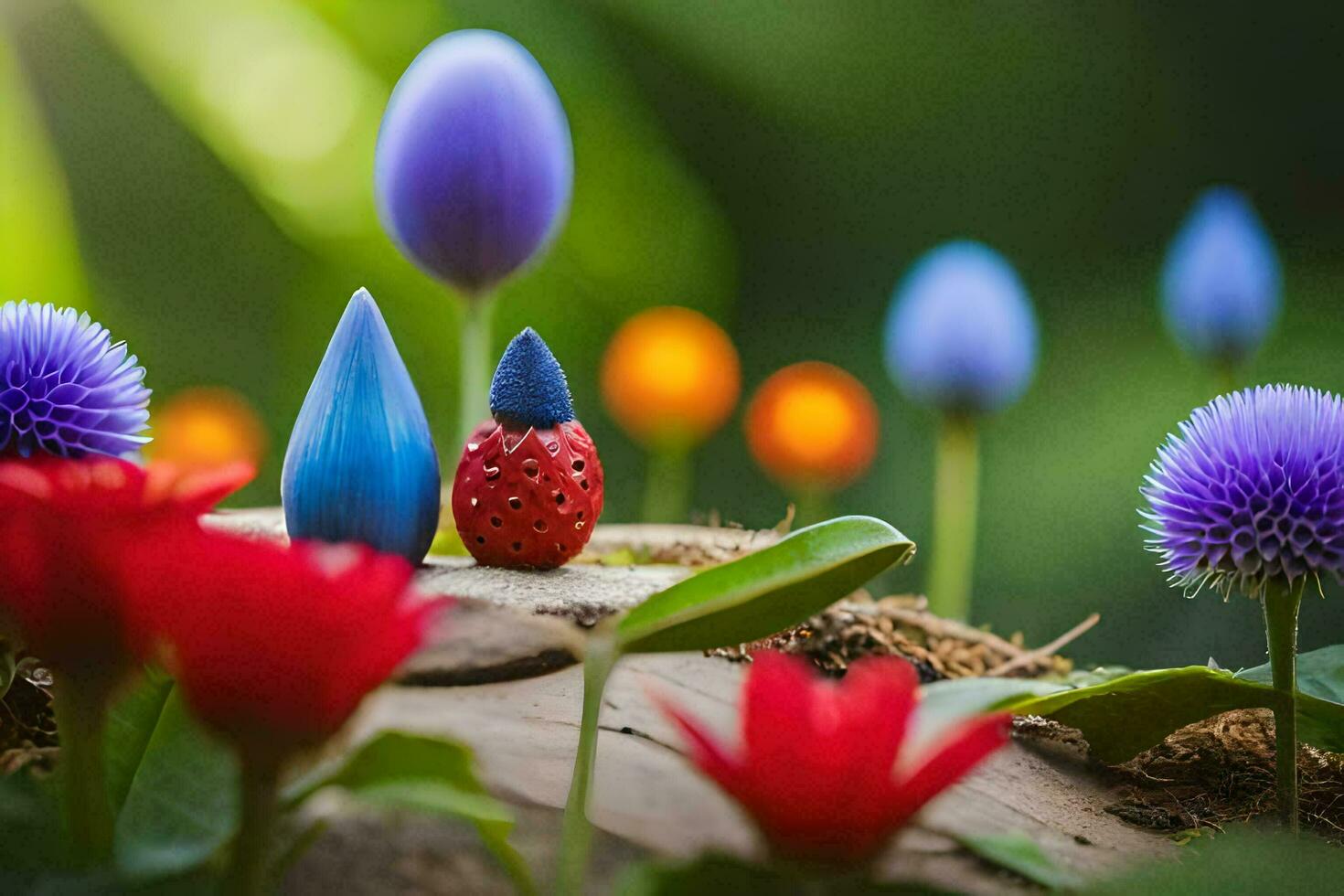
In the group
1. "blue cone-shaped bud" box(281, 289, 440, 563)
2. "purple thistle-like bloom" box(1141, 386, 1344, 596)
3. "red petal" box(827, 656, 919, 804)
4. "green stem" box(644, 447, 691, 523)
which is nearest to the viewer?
"red petal" box(827, 656, 919, 804)

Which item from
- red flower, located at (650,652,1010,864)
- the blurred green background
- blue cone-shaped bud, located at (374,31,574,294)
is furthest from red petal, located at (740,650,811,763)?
the blurred green background

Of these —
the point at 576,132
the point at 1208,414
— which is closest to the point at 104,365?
the point at 1208,414

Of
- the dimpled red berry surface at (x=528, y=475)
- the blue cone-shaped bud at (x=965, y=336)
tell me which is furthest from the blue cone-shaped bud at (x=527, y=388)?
the blue cone-shaped bud at (x=965, y=336)

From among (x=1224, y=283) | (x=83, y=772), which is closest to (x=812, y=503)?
(x=1224, y=283)

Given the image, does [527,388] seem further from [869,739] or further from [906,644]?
[869,739]

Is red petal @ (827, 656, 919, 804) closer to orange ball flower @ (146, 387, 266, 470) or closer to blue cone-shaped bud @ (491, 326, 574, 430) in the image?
blue cone-shaped bud @ (491, 326, 574, 430)

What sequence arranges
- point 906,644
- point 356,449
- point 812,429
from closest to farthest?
point 356,449, point 906,644, point 812,429
